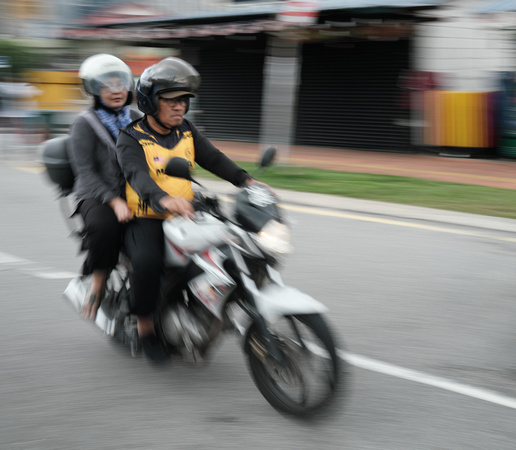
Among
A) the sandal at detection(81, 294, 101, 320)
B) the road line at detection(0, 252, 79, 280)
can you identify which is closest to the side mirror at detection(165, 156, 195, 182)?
the sandal at detection(81, 294, 101, 320)

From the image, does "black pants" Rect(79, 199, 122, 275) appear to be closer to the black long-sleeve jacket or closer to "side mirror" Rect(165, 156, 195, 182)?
the black long-sleeve jacket

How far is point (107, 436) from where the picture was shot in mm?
3383

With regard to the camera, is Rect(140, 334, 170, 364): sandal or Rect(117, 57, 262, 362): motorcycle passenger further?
Rect(140, 334, 170, 364): sandal

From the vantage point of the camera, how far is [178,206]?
3.50m

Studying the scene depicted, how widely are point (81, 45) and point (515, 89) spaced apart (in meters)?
15.5

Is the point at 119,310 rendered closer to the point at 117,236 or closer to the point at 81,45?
the point at 117,236

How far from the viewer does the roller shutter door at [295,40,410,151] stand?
1692 centimetres

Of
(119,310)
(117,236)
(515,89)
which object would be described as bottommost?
(119,310)

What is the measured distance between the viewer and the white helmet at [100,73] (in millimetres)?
4246

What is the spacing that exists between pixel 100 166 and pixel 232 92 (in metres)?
16.5

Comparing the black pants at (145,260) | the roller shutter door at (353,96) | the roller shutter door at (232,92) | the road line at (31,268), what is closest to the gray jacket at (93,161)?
the black pants at (145,260)

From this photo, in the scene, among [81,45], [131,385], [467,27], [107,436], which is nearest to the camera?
[107,436]

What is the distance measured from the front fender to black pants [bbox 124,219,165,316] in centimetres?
67

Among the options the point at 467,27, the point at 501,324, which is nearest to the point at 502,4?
the point at 467,27
